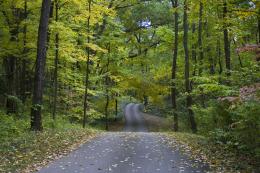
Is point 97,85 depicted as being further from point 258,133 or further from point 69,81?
point 258,133

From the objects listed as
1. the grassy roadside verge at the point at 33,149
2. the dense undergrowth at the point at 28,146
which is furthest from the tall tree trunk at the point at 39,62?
the grassy roadside verge at the point at 33,149

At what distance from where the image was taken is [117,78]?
33.2 meters

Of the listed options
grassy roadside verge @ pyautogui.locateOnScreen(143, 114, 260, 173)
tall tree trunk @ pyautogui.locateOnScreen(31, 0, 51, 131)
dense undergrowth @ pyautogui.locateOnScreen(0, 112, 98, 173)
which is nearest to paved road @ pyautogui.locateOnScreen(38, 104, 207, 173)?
grassy roadside verge @ pyautogui.locateOnScreen(143, 114, 260, 173)

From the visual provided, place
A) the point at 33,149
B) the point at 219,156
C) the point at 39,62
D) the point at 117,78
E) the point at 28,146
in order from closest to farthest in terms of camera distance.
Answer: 1. the point at 219,156
2. the point at 33,149
3. the point at 28,146
4. the point at 39,62
5. the point at 117,78

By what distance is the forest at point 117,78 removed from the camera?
436 inches

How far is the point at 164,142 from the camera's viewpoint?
50.1ft

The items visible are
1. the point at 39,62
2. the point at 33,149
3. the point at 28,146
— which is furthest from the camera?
the point at 39,62

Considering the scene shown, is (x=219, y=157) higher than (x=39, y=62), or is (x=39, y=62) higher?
(x=39, y=62)

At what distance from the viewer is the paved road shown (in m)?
9.90

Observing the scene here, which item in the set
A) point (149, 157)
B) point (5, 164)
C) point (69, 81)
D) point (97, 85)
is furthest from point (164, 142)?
point (97, 85)

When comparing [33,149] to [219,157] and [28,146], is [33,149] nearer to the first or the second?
[28,146]

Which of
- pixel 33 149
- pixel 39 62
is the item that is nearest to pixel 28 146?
pixel 33 149

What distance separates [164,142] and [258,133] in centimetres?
622

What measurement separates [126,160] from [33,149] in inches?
125
